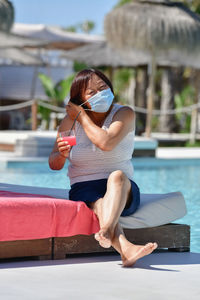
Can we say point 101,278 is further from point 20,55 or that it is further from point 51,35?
point 51,35

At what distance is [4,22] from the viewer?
14430 millimetres

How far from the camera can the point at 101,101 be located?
421cm

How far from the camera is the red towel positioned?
12.7 feet

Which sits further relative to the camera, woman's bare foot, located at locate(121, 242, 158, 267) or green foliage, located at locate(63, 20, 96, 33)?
green foliage, located at locate(63, 20, 96, 33)

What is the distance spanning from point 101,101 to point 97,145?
0.95 feet

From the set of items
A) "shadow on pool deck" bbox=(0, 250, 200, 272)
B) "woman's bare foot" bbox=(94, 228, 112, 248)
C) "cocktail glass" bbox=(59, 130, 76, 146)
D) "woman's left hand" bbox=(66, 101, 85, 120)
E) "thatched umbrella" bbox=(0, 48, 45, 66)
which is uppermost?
"thatched umbrella" bbox=(0, 48, 45, 66)

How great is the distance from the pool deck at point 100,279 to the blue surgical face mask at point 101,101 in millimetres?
950

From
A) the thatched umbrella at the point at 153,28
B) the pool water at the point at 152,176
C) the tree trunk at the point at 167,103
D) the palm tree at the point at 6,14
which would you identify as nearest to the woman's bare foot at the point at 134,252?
the pool water at the point at 152,176

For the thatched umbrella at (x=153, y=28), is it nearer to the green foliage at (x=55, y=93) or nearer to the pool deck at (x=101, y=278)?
the green foliage at (x=55, y=93)

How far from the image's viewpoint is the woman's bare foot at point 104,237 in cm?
375

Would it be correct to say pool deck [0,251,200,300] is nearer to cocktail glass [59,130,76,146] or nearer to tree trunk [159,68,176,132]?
cocktail glass [59,130,76,146]

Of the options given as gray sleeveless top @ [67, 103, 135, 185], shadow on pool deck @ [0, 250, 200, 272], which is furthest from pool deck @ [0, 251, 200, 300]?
gray sleeveless top @ [67, 103, 135, 185]

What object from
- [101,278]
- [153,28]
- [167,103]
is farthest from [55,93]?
[101,278]

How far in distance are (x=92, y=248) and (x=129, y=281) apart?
0.67 metres
